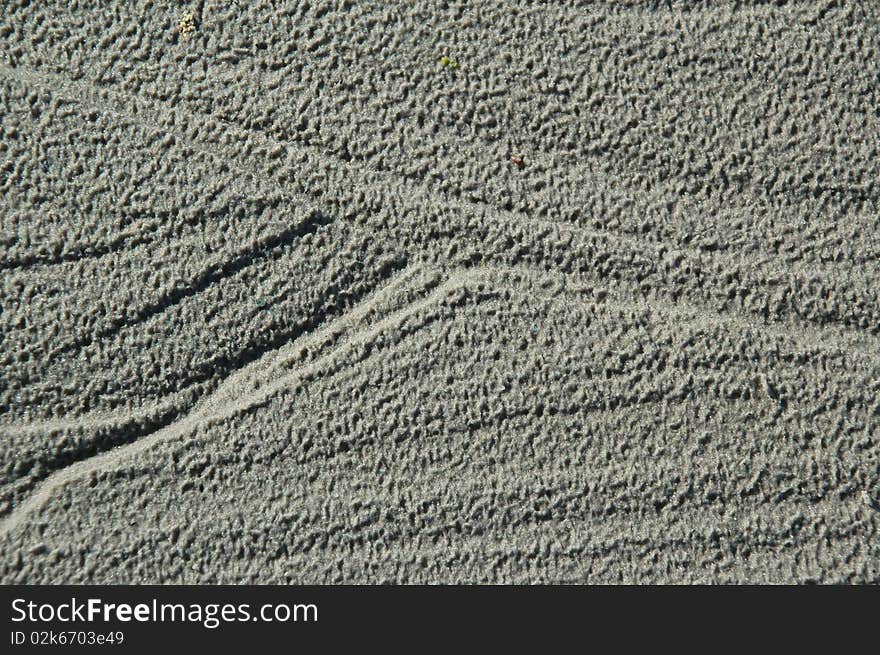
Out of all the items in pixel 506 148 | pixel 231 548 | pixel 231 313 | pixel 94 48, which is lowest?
pixel 231 548

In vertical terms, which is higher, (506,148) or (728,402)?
(506,148)

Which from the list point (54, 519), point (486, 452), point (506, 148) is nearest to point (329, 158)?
point (506, 148)

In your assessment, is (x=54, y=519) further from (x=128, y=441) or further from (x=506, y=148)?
(x=506, y=148)

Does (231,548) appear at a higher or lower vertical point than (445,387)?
lower

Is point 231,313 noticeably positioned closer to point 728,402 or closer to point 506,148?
point 506,148

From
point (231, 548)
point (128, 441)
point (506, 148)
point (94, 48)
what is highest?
point (94, 48)

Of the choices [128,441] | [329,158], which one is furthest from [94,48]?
[128,441]
